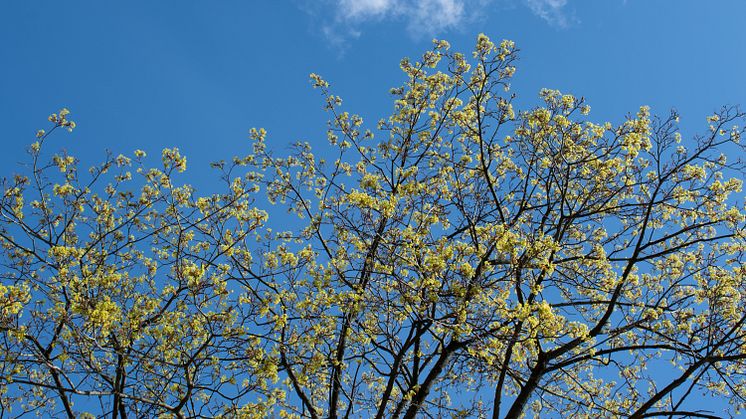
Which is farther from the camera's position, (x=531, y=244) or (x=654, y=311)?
(x=654, y=311)

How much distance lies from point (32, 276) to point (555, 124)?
9.78 meters

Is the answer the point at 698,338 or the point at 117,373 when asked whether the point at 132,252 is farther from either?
the point at 698,338

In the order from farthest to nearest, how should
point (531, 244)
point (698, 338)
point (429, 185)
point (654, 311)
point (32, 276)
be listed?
1. point (429, 185)
2. point (32, 276)
3. point (698, 338)
4. point (654, 311)
5. point (531, 244)

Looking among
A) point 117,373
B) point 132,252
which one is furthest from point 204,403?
point 132,252

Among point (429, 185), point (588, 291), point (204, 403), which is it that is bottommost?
point (204, 403)

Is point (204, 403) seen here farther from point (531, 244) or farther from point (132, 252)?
point (531, 244)

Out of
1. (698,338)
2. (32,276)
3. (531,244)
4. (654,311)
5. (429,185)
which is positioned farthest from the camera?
(429,185)

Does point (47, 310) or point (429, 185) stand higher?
point (429, 185)

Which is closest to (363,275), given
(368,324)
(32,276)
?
(368,324)

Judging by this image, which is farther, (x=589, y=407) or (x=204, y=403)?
(x=589, y=407)

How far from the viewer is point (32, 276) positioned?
11.9 m

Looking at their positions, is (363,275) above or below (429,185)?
below

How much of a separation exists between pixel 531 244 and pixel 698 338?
3.80 meters

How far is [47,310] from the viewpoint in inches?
422
